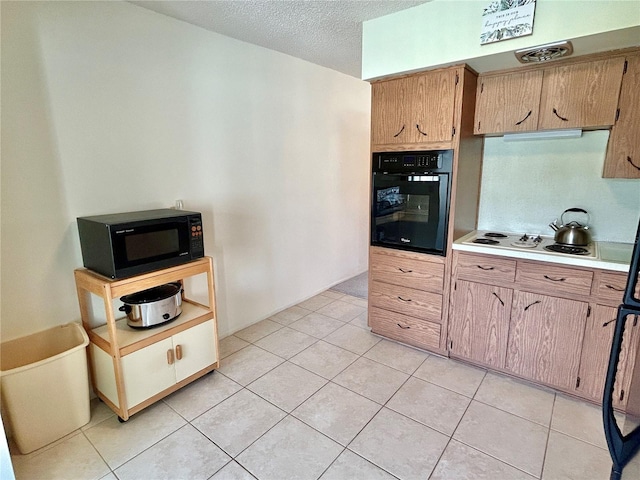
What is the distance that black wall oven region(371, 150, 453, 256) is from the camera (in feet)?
7.95

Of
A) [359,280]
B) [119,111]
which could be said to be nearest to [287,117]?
[119,111]

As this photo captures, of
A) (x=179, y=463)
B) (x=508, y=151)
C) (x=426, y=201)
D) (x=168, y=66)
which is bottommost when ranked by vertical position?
(x=179, y=463)

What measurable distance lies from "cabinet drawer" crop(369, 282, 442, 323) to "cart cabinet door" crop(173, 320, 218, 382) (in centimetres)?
138

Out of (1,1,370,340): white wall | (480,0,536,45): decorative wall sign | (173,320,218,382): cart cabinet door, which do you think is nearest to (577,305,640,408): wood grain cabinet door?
(480,0,536,45): decorative wall sign

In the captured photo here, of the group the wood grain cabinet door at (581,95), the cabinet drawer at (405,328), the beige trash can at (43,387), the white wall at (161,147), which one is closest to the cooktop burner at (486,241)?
the cabinet drawer at (405,328)

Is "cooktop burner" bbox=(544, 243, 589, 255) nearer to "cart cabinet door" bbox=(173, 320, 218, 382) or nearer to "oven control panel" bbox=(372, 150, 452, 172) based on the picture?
"oven control panel" bbox=(372, 150, 452, 172)

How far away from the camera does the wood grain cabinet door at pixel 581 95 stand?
2.00m

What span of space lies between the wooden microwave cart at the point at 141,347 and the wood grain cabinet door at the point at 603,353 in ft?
7.90

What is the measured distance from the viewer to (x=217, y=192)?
2.80m

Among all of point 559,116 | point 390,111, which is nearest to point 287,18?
point 390,111

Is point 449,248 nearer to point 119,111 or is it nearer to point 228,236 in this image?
point 228,236

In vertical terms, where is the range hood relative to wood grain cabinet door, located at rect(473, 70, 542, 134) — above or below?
below

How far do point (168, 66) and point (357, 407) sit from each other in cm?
265

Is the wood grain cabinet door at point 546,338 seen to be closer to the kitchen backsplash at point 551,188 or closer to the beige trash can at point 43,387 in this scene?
the kitchen backsplash at point 551,188
